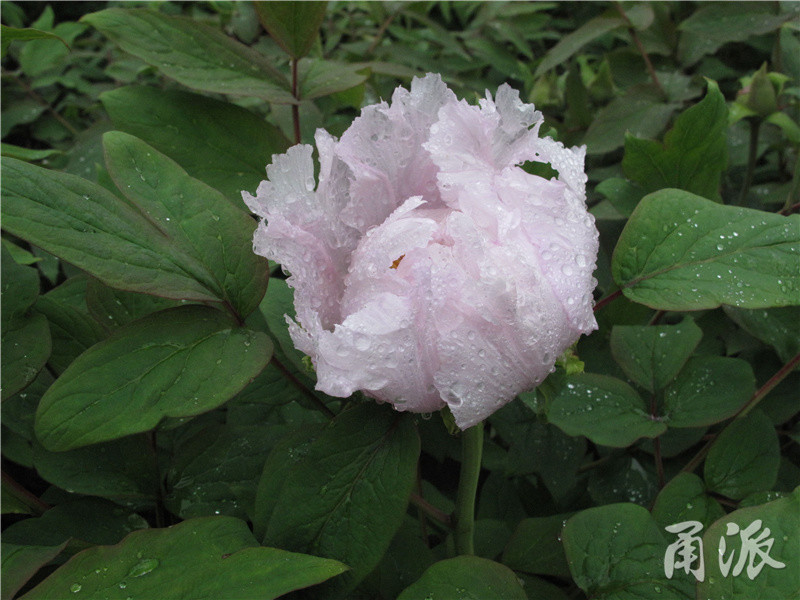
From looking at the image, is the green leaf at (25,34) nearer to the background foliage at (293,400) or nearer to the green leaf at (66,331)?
the background foliage at (293,400)

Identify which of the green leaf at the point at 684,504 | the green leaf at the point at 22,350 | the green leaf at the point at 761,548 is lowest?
the green leaf at the point at 684,504

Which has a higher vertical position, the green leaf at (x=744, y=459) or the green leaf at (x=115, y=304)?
the green leaf at (x=115, y=304)

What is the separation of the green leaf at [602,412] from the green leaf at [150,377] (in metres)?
0.28

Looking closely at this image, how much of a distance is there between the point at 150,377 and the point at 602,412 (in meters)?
0.39

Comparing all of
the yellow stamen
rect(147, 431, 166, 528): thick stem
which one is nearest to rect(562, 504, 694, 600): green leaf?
the yellow stamen

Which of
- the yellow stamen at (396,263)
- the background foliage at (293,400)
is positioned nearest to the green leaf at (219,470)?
the background foliage at (293,400)

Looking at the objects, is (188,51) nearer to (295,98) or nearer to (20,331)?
(295,98)

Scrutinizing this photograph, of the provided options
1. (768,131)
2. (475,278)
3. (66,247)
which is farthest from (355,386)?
(768,131)

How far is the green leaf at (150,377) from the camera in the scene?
1.50 ft

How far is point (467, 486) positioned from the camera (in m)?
Result: 0.56

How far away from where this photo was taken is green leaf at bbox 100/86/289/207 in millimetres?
709

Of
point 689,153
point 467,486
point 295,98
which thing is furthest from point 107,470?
point 689,153

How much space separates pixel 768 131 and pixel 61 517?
1.06 m

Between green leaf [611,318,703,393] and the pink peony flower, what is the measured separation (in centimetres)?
25
